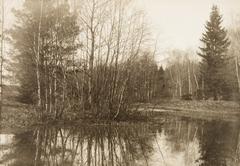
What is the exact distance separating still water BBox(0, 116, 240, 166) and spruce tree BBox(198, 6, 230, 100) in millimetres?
28857

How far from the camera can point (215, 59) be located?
4466 cm

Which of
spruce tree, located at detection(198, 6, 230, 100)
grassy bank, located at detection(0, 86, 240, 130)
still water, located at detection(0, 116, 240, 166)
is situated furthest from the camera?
spruce tree, located at detection(198, 6, 230, 100)

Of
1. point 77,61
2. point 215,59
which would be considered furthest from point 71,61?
point 215,59

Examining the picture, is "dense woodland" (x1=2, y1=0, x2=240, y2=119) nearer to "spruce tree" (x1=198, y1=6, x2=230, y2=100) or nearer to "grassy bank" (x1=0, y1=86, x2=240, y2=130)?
"grassy bank" (x1=0, y1=86, x2=240, y2=130)

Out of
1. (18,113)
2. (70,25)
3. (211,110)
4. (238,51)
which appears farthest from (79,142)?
(238,51)

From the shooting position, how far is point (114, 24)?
23016mm

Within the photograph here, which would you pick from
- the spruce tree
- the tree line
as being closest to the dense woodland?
the tree line

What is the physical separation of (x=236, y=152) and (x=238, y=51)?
3077cm

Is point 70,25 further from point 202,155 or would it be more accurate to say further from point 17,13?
point 202,155

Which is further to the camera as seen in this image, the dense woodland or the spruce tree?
the spruce tree

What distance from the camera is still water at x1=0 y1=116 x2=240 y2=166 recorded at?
9.80 metres

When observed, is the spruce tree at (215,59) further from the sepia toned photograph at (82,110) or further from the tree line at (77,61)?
the tree line at (77,61)

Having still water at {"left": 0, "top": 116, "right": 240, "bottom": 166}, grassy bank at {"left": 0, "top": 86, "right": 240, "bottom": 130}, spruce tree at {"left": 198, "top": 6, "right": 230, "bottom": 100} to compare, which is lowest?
still water at {"left": 0, "top": 116, "right": 240, "bottom": 166}

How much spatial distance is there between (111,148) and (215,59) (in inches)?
1393
